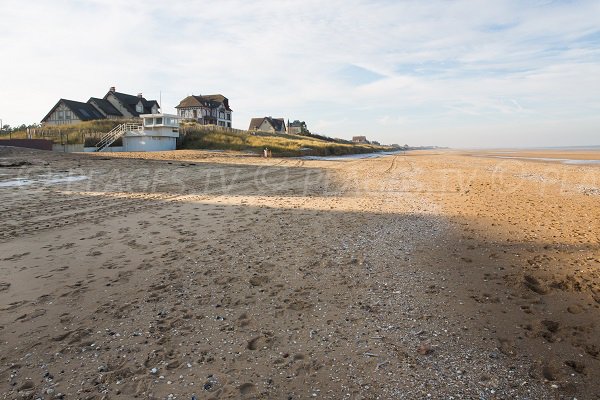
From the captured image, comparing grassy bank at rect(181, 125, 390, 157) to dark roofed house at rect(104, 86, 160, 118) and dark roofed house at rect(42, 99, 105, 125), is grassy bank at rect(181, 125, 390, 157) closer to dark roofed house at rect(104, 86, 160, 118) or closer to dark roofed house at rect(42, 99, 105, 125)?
dark roofed house at rect(42, 99, 105, 125)

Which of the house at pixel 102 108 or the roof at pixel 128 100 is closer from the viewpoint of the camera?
the house at pixel 102 108

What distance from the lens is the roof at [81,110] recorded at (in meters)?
55.1

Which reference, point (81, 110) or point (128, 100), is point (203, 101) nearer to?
point (128, 100)

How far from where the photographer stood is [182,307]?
4.62 metres

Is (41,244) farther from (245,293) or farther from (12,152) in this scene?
(12,152)

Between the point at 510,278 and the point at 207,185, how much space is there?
41.8ft

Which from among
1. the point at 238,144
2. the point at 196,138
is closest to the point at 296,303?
the point at 238,144

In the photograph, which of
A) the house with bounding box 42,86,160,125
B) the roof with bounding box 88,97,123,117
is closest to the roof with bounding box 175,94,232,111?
the house with bounding box 42,86,160,125

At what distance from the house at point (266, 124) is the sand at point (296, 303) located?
90632 millimetres

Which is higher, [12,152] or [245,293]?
[12,152]

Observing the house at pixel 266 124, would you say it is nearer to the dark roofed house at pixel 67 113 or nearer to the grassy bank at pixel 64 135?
the dark roofed house at pixel 67 113

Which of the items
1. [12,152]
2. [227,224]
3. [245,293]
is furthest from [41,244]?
[12,152]

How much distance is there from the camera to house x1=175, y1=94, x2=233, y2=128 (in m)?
72.7

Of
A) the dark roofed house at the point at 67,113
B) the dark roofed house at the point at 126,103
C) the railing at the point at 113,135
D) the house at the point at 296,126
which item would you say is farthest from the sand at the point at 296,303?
the house at the point at 296,126
